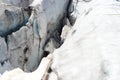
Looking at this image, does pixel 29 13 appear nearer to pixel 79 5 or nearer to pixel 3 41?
pixel 3 41

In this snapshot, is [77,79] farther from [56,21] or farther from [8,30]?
[56,21]

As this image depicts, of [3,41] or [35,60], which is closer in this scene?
[3,41]

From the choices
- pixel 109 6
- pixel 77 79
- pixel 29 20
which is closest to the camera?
pixel 77 79

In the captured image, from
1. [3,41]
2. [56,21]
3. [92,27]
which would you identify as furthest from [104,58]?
[56,21]

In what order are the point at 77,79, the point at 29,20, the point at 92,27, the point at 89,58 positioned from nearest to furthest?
the point at 77,79
the point at 89,58
the point at 92,27
the point at 29,20

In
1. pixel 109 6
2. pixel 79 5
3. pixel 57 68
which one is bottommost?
pixel 79 5

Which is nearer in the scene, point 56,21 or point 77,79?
point 77,79

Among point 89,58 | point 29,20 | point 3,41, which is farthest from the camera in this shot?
point 29,20

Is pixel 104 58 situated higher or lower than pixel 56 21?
higher

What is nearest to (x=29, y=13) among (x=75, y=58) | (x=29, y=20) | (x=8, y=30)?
(x=29, y=20)
